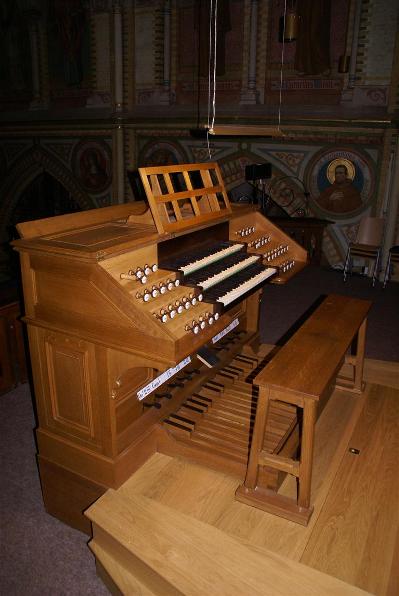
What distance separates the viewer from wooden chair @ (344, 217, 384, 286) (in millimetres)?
8539

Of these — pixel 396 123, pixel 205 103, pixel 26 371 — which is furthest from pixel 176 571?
pixel 205 103

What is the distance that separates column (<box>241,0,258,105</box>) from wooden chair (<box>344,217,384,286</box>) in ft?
11.3

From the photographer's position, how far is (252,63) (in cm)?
959

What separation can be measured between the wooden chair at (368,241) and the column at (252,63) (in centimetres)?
345

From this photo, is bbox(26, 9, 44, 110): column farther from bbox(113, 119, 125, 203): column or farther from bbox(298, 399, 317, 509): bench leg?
bbox(298, 399, 317, 509): bench leg

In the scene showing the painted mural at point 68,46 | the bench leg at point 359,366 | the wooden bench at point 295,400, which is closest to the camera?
the wooden bench at point 295,400

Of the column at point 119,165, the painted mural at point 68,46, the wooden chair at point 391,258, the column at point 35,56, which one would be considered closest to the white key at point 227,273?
the wooden chair at point 391,258

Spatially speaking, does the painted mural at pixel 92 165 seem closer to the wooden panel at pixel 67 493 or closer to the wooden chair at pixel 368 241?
the wooden chair at pixel 368 241

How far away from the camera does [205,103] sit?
34.7 ft

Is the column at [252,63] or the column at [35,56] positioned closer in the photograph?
the column at [252,63]

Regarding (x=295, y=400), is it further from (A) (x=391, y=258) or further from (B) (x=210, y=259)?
(A) (x=391, y=258)

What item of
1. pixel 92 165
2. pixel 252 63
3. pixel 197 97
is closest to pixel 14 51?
pixel 92 165

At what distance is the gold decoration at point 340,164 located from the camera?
889cm

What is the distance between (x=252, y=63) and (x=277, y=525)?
362 inches
